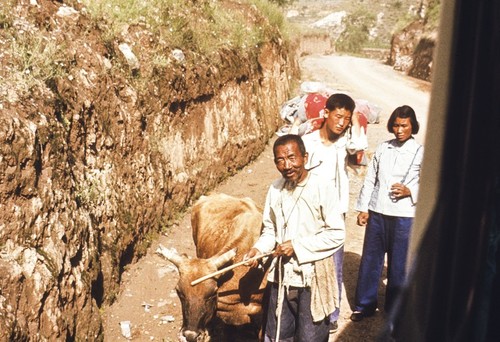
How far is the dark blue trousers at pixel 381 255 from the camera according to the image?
439cm

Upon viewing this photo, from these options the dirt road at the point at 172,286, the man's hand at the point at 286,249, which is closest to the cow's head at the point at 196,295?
the man's hand at the point at 286,249

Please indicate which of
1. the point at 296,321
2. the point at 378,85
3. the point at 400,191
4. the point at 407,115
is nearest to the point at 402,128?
the point at 407,115

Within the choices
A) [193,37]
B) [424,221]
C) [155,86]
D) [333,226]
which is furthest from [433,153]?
[193,37]

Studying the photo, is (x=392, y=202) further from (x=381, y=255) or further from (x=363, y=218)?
(x=381, y=255)

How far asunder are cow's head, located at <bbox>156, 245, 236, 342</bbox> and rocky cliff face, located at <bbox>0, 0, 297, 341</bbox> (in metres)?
1.11

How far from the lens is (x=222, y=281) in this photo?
4277 mm

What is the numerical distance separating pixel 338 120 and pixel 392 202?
98 cm

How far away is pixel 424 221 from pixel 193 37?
26.3 feet

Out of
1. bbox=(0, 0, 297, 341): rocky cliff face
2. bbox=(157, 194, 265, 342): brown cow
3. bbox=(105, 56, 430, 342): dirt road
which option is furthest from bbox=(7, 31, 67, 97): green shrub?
bbox=(105, 56, 430, 342): dirt road

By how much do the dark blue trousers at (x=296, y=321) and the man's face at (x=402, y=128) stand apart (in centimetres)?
189

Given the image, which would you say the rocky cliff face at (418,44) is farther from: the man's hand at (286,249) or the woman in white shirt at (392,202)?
the man's hand at (286,249)

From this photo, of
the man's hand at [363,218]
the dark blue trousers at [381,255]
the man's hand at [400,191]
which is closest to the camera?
the man's hand at [400,191]

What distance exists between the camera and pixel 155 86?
695 cm

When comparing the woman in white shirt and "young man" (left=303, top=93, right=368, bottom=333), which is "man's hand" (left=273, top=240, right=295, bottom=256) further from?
the woman in white shirt
